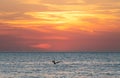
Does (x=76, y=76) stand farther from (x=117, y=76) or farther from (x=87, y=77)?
(x=117, y=76)

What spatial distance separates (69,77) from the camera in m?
55.0

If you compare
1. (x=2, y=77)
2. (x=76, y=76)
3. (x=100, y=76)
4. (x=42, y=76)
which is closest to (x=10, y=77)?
(x=2, y=77)

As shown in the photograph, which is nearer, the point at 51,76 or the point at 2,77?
the point at 2,77

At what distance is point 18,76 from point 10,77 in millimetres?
1784

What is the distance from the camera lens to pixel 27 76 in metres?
55.8

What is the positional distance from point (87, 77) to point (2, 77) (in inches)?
474

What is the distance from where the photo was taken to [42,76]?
5669cm

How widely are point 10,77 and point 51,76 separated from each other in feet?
21.0

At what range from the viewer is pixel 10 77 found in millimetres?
54000

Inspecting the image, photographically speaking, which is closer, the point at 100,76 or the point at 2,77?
the point at 2,77

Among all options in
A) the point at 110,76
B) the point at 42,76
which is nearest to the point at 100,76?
the point at 110,76

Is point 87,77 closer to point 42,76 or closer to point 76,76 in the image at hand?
point 76,76

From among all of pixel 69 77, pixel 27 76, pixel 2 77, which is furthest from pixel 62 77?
pixel 2 77

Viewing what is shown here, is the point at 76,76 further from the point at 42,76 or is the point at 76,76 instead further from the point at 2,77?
the point at 2,77
